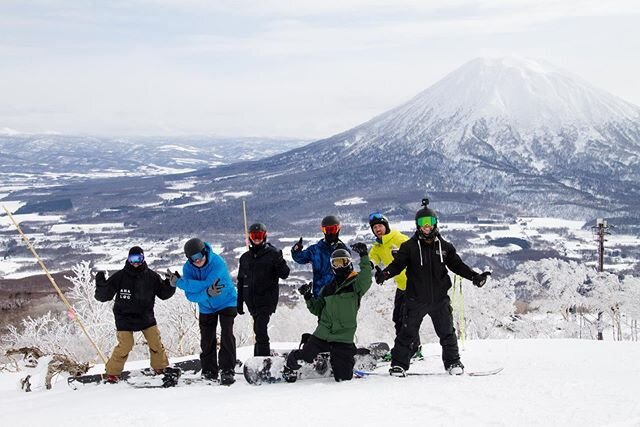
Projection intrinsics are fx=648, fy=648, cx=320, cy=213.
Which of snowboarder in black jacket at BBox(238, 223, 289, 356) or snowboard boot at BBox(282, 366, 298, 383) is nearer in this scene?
snowboard boot at BBox(282, 366, 298, 383)

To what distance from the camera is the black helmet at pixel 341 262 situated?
240 inches

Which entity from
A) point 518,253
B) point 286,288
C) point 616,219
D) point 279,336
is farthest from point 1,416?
point 616,219

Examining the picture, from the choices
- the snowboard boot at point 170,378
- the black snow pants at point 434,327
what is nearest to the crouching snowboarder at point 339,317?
the black snow pants at point 434,327

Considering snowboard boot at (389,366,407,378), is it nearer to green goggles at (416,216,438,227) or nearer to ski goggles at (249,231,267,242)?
green goggles at (416,216,438,227)

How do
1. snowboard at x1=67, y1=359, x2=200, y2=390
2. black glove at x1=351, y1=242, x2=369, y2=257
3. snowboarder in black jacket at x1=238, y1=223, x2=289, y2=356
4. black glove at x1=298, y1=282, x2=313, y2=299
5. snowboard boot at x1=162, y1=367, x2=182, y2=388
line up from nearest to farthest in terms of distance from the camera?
black glove at x1=351, y1=242, x2=369, y2=257, black glove at x1=298, y1=282, x2=313, y2=299, snowboard boot at x1=162, y1=367, x2=182, y2=388, snowboard at x1=67, y1=359, x2=200, y2=390, snowboarder in black jacket at x1=238, y1=223, x2=289, y2=356

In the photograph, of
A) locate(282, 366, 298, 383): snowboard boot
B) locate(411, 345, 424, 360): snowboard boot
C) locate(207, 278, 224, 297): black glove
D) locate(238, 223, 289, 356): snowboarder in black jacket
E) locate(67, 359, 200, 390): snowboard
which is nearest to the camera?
locate(282, 366, 298, 383): snowboard boot

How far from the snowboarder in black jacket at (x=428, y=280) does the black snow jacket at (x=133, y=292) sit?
96.8 inches

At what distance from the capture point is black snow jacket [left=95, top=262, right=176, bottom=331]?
6.80 m

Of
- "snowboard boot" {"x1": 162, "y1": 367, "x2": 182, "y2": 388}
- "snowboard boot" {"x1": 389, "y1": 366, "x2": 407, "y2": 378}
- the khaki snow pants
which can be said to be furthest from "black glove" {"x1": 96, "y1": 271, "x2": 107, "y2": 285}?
"snowboard boot" {"x1": 389, "y1": 366, "x2": 407, "y2": 378}

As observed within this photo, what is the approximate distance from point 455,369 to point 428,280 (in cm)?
86

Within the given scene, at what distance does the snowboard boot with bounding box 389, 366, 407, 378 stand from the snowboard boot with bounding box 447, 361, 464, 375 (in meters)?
0.42

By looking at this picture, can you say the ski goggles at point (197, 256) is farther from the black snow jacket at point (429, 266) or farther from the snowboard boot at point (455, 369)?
the snowboard boot at point (455, 369)

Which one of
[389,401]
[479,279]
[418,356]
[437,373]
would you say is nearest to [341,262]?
[479,279]

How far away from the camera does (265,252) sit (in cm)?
691
